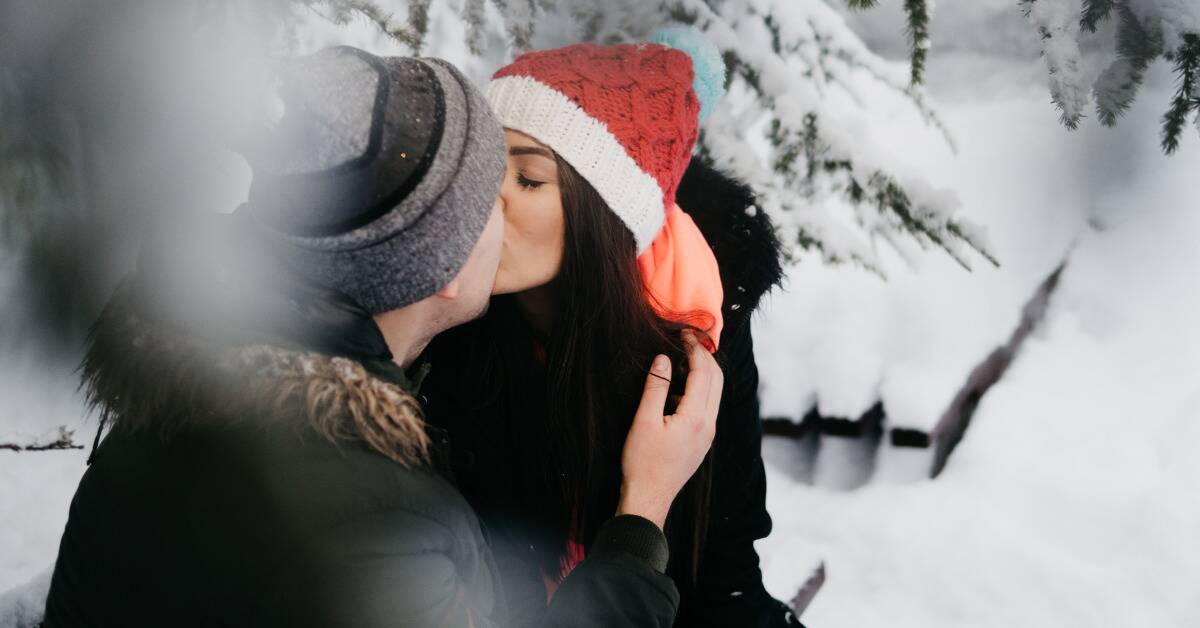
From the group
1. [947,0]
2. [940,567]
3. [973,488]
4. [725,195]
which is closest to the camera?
[725,195]

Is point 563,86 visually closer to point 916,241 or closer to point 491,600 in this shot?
point 491,600

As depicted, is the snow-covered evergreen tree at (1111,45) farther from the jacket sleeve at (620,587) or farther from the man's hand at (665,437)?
the jacket sleeve at (620,587)

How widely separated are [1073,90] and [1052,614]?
181 cm

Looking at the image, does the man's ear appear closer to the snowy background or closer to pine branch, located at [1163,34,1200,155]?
the snowy background

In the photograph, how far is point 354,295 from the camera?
1236mm

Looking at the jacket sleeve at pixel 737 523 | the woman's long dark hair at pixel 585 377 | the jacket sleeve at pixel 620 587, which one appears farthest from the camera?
the jacket sleeve at pixel 737 523

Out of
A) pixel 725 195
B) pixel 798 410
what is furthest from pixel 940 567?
pixel 725 195

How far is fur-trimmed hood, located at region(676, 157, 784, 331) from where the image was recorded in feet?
6.35

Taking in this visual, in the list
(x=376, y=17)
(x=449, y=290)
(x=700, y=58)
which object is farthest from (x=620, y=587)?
(x=376, y=17)

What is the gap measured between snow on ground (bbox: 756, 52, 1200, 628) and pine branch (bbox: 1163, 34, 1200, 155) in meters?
1.46

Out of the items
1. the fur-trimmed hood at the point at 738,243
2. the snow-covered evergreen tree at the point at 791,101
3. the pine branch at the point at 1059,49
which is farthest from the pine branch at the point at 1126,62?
the fur-trimmed hood at the point at 738,243

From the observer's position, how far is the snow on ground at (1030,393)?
2.76 metres

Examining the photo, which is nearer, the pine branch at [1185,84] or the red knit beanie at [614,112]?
the red knit beanie at [614,112]

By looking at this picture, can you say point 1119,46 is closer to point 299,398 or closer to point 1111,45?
point 1111,45
